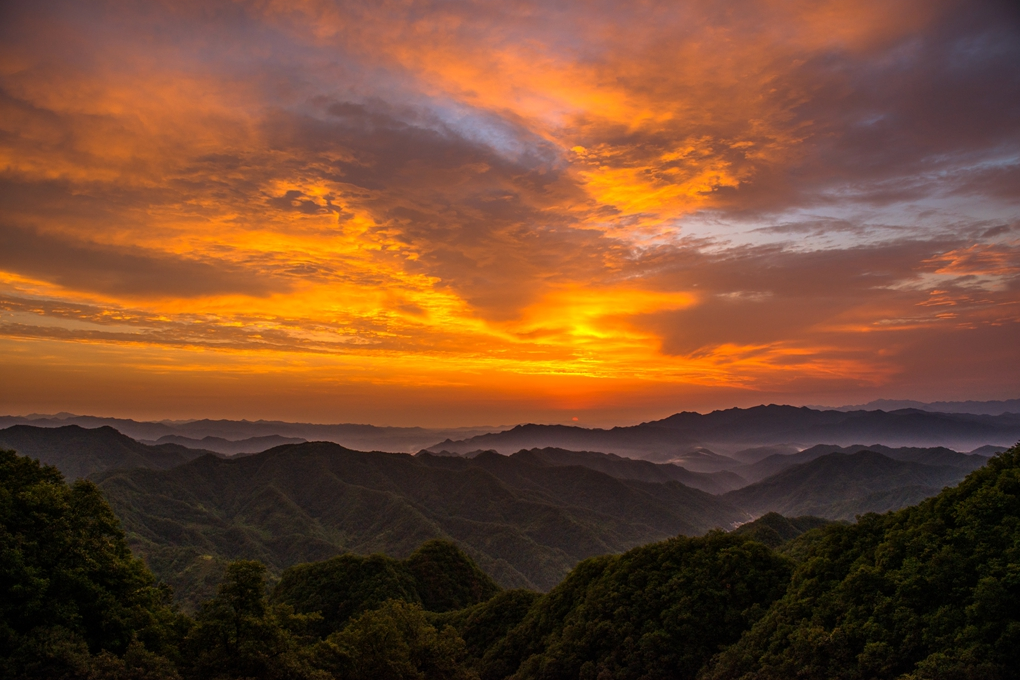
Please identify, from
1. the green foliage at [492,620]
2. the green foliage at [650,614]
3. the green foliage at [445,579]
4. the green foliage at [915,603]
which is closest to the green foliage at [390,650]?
the green foliage at [650,614]

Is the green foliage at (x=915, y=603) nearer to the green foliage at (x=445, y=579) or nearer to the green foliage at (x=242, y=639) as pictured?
the green foliage at (x=242, y=639)

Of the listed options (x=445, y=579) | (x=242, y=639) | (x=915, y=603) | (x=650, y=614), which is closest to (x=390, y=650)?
(x=242, y=639)

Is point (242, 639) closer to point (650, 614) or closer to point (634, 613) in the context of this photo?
point (634, 613)

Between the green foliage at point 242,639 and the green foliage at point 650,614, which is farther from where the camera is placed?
the green foliage at point 650,614

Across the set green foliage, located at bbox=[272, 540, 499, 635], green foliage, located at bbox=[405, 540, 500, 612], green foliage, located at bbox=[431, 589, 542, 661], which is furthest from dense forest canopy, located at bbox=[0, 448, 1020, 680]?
green foliage, located at bbox=[405, 540, 500, 612]

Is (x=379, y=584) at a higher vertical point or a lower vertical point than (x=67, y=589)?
lower

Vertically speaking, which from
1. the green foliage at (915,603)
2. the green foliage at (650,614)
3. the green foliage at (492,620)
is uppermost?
the green foliage at (915,603)

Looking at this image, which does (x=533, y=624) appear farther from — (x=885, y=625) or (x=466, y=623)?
(x=885, y=625)
